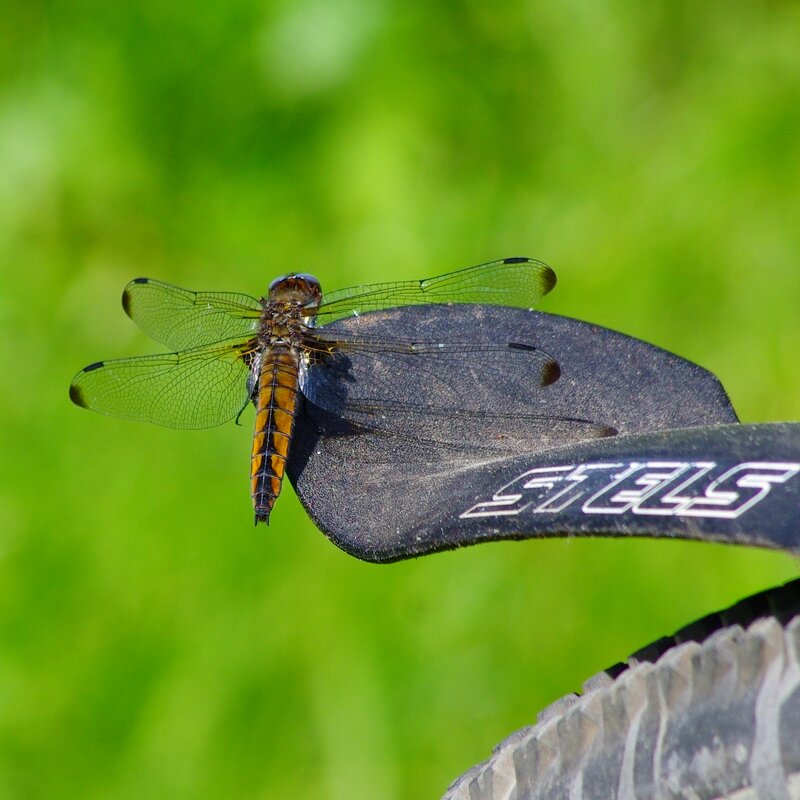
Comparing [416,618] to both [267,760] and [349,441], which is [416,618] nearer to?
[267,760]

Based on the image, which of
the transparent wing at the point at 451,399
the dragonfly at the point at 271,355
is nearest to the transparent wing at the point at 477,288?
the dragonfly at the point at 271,355

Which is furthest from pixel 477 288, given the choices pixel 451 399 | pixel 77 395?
pixel 451 399

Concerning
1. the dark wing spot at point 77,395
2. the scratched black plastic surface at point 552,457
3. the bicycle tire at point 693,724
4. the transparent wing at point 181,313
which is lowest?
the bicycle tire at point 693,724

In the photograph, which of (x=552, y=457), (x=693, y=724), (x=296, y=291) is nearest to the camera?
(x=693, y=724)

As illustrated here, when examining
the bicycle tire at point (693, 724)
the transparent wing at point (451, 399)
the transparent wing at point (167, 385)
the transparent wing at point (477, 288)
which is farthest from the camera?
the transparent wing at point (167, 385)

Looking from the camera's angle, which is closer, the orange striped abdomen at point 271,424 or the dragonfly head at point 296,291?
the orange striped abdomen at point 271,424

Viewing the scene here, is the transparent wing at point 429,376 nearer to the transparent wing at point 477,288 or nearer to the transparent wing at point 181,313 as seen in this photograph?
the transparent wing at point 477,288

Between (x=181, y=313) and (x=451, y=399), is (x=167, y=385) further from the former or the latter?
(x=451, y=399)
